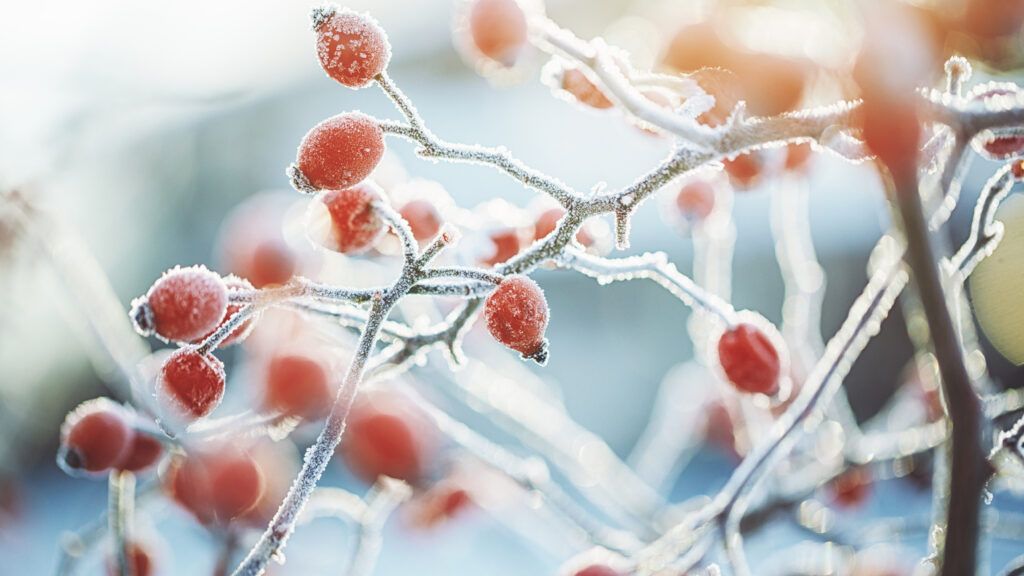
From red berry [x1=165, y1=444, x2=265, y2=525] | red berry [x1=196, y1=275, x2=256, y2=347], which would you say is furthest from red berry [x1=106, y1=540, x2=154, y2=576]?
red berry [x1=196, y1=275, x2=256, y2=347]

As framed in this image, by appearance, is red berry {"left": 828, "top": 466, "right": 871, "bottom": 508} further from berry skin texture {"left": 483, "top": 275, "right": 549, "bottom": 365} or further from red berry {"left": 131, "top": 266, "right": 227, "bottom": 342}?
red berry {"left": 131, "top": 266, "right": 227, "bottom": 342}

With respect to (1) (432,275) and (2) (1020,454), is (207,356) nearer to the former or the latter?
(1) (432,275)

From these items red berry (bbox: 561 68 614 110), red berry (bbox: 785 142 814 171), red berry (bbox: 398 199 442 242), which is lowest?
red berry (bbox: 398 199 442 242)

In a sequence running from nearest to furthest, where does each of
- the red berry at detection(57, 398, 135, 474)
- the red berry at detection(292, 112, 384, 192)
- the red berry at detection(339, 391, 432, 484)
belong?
the red berry at detection(292, 112, 384, 192)
the red berry at detection(57, 398, 135, 474)
the red berry at detection(339, 391, 432, 484)

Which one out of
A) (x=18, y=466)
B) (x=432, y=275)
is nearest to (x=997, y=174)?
(x=432, y=275)

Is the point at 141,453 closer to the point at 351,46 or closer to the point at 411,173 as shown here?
the point at 351,46

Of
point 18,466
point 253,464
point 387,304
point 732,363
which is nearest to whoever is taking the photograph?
point 387,304
